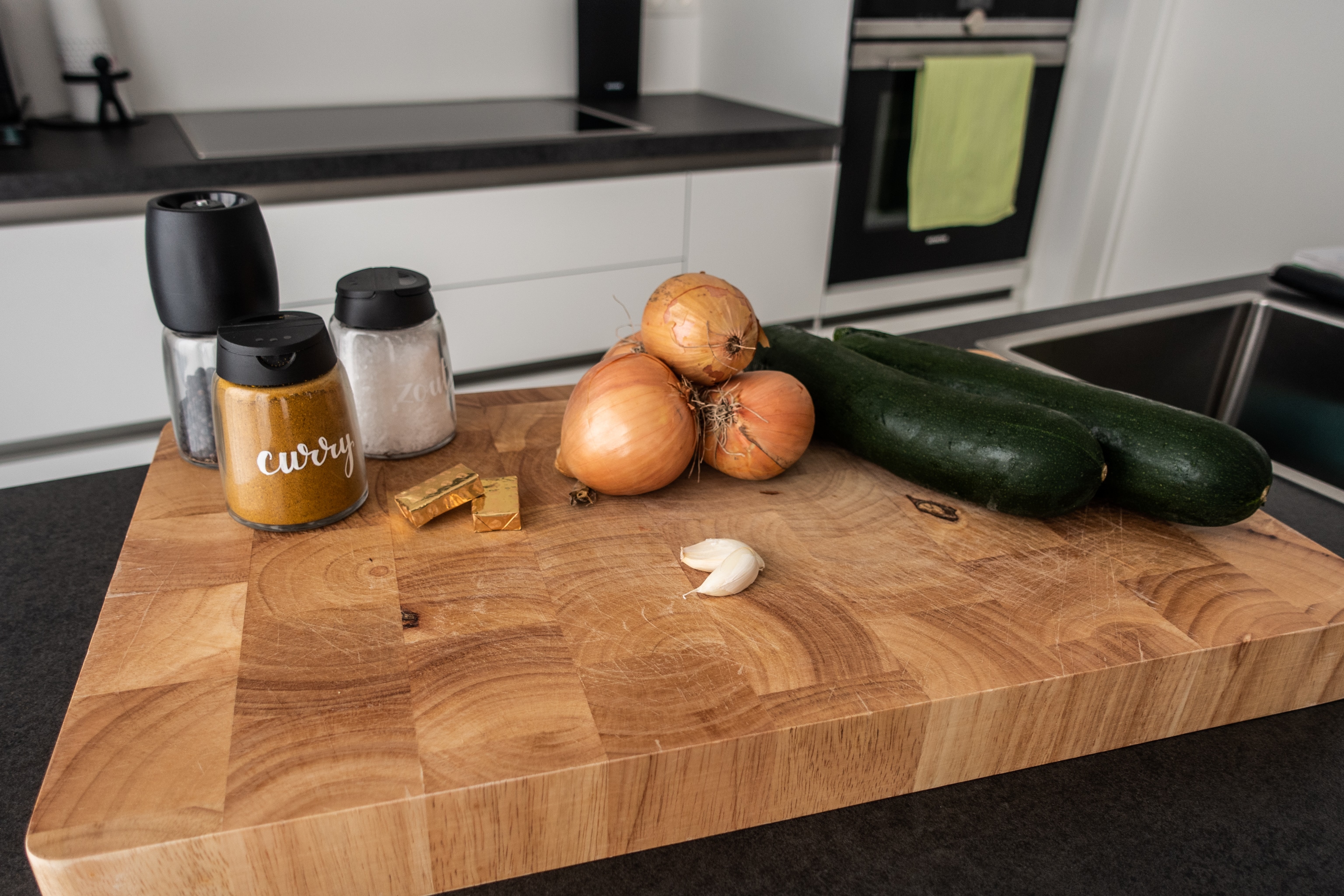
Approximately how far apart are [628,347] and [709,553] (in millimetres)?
210

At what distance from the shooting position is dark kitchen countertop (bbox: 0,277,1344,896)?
477mm

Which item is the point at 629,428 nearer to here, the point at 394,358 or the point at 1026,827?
the point at 394,358

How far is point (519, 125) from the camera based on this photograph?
185 cm

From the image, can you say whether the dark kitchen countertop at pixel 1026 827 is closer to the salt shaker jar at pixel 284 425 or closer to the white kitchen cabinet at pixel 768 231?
the salt shaker jar at pixel 284 425

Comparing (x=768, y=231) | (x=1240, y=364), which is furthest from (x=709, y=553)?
(x=768, y=231)

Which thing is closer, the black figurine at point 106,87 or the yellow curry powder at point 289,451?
the yellow curry powder at point 289,451

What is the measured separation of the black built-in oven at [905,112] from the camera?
2002 mm

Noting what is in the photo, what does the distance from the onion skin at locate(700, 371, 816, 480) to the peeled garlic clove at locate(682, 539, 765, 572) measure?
11cm

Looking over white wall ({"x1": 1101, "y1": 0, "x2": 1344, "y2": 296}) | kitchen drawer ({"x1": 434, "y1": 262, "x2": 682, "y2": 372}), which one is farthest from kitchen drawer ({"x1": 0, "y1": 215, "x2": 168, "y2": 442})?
white wall ({"x1": 1101, "y1": 0, "x2": 1344, "y2": 296})

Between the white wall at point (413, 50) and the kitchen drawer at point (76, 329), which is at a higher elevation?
the white wall at point (413, 50)

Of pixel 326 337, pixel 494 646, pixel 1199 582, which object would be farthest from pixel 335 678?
pixel 1199 582

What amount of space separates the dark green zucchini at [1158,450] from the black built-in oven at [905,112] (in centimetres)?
140

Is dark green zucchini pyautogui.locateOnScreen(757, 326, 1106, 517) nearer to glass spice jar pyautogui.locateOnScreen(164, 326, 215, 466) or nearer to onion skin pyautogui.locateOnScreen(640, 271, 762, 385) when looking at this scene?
onion skin pyautogui.locateOnScreen(640, 271, 762, 385)

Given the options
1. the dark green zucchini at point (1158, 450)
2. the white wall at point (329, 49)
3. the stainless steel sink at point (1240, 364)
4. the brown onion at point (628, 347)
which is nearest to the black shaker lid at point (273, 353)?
the brown onion at point (628, 347)
